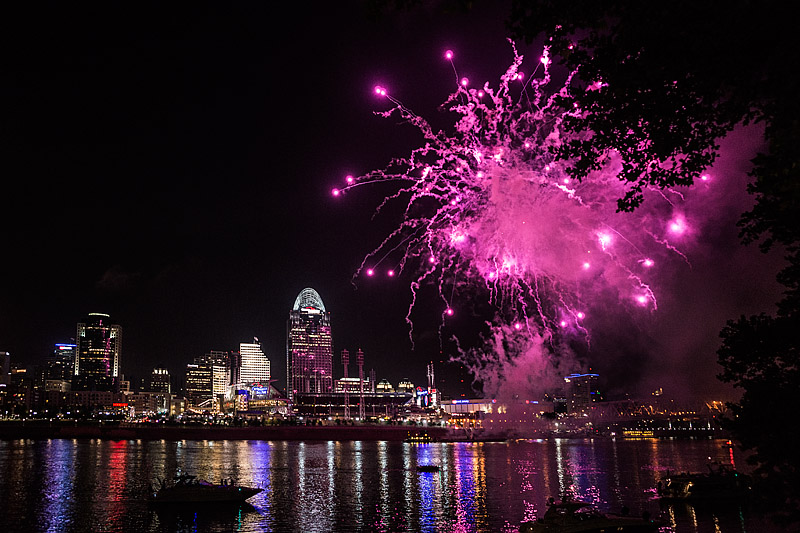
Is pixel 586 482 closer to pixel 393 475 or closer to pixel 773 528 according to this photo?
pixel 393 475

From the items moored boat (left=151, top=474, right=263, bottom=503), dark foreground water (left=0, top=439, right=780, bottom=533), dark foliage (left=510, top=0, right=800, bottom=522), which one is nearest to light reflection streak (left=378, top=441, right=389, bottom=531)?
dark foreground water (left=0, top=439, right=780, bottom=533)

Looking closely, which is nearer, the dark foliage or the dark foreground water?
the dark foliage

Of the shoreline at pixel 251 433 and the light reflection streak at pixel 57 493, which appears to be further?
the shoreline at pixel 251 433

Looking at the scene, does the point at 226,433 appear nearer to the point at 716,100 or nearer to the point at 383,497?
the point at 383,497

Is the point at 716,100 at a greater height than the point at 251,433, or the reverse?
the point at 716,100

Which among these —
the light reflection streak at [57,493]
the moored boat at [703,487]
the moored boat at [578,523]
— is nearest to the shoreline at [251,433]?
the light reflection streak at [57,493]

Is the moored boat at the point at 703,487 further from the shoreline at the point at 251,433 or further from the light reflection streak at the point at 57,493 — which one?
the shoreline at the point at 251,433

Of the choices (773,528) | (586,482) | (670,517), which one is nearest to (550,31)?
(773,528)

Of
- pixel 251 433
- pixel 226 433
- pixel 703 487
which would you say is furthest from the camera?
pixel 251 433

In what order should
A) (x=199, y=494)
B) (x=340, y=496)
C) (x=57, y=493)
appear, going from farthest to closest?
(x=57, y=493) < (x=340, y=496) < (x=199, y=494)

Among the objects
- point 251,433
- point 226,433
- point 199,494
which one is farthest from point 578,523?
point 226,433

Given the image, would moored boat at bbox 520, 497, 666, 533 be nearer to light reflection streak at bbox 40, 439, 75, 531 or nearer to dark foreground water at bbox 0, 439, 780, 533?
dark foreground water at bbox 0, 439, 780, 533
